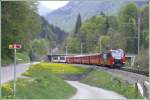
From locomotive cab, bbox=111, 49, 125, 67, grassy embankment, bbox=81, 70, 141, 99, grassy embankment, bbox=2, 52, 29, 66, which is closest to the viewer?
grassy embankment, bbox=81, 70, 141, 99

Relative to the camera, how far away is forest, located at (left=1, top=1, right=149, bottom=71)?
37.8m

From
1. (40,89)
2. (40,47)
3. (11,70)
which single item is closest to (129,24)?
(40,47)

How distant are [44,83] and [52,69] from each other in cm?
86

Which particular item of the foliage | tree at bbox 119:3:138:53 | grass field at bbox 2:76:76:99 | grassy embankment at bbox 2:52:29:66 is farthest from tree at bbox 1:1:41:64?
tree at bbox 119:3:138:53

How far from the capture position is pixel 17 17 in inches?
1822

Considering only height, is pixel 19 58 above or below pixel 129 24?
below

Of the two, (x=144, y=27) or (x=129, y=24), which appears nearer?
(x=129, y=24)

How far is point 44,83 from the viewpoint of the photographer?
30203mm

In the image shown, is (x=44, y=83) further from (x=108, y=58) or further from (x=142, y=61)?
(x=108, y=58)

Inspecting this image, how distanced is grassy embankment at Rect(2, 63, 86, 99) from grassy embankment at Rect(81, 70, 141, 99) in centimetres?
312

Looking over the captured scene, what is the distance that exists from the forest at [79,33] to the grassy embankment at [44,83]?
99.6 inches

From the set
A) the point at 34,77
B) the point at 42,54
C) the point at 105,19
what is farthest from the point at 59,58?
the point at 105,19

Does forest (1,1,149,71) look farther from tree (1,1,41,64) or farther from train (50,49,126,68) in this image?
train (50,49,126,68)

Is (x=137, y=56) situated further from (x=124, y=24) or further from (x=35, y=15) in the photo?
(x=35, y=15)
